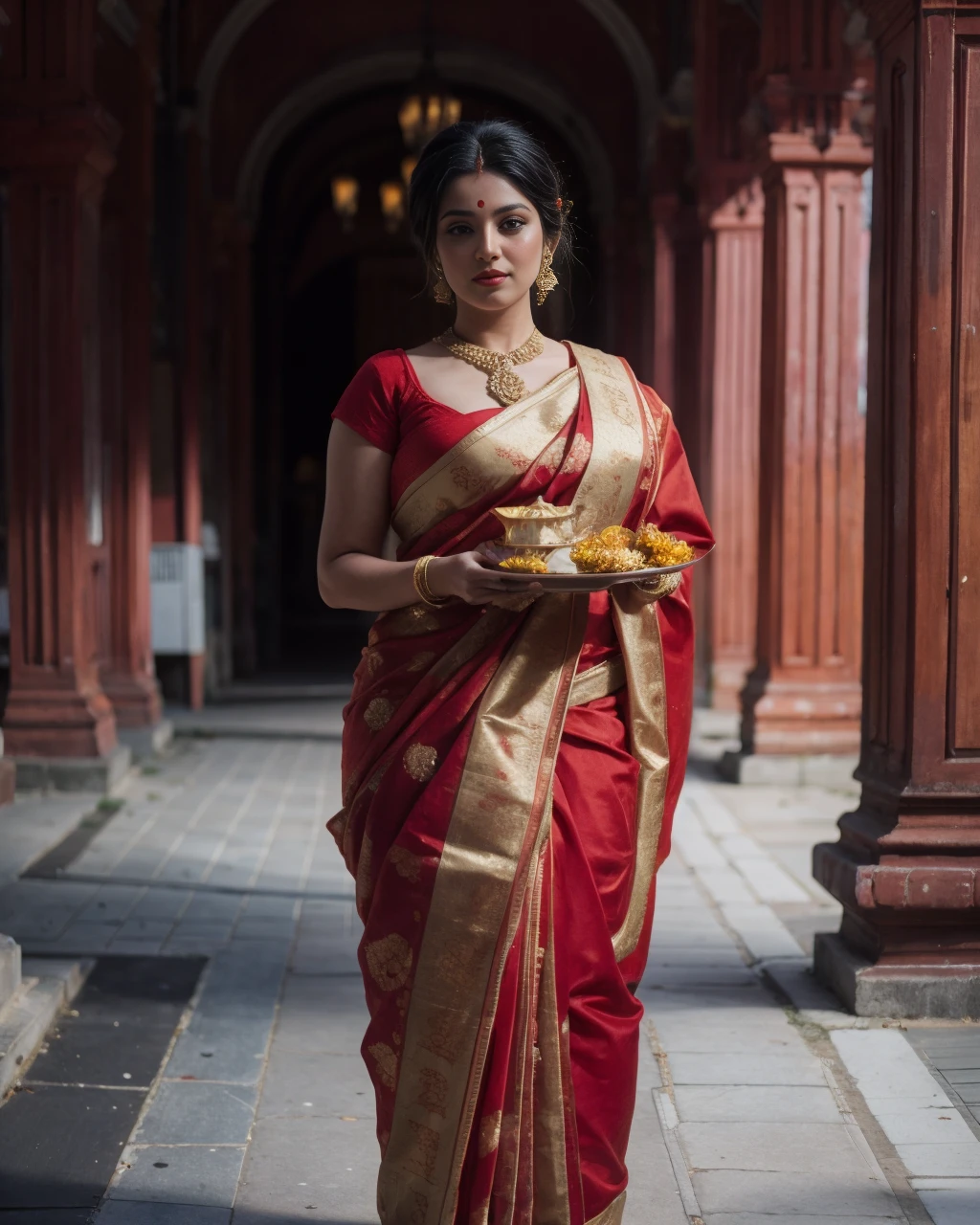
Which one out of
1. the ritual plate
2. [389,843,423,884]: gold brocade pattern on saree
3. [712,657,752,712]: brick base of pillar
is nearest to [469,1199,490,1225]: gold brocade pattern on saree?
[389,843,423,884]: gold brocade pattern on saree

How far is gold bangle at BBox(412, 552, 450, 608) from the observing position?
2.55 metres

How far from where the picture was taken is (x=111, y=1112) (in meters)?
3.55

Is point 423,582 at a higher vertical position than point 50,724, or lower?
higher

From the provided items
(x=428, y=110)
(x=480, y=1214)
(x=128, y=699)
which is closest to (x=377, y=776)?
(x=480, y=1214)

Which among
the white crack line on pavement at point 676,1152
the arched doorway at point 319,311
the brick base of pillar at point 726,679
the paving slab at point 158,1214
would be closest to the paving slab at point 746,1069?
the white crack line on pavement at point 676,1152

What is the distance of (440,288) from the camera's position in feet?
9.21

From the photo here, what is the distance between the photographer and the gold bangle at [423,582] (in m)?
2.55

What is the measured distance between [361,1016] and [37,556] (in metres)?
4.43

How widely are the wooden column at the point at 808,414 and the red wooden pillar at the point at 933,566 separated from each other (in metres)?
3.73

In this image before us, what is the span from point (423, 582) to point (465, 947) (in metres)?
0.58

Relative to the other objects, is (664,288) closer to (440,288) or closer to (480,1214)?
(440,288)

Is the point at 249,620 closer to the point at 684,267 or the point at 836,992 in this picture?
the point at 684,267

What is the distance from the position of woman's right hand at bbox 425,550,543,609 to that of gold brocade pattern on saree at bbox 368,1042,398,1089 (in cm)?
75

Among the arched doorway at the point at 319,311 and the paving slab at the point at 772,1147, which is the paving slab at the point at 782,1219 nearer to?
the paving slab at the point at 772,1147
